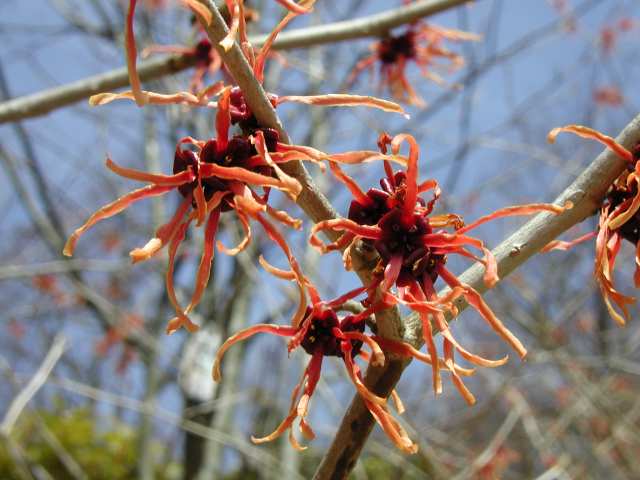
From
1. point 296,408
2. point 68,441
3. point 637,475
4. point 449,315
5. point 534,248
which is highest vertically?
point 534,248

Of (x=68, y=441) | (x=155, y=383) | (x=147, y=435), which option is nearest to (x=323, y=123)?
(x=155, y=383)

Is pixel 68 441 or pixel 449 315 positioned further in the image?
pixel 68 441

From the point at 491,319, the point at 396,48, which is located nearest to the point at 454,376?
the point at 491,319

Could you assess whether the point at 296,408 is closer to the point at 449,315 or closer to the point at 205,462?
the point at 449,315

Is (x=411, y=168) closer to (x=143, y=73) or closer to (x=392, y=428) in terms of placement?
(x=392, y=428)

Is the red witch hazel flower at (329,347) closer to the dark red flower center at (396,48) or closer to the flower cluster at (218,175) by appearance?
the flower cluster at (218,175)

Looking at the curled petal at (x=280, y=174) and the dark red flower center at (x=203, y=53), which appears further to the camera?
the dark red flower center at (x=203, y=53)

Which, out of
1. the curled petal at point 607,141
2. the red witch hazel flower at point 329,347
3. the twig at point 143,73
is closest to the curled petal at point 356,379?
the red witch hazel flower at point 329,347
